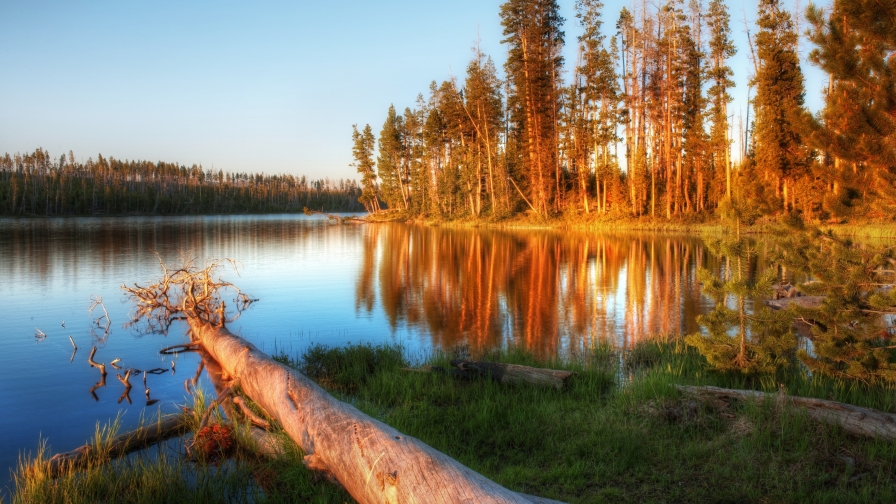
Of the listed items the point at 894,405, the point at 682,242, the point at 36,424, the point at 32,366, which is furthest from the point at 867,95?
the point at 682,242

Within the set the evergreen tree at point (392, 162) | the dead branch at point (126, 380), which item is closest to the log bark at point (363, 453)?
the dead branch at point (126, 380)

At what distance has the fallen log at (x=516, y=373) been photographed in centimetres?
671

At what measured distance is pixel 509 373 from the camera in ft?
23.0

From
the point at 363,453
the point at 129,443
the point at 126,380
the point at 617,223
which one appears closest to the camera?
the point at 363,453

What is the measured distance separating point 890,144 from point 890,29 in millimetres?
1126

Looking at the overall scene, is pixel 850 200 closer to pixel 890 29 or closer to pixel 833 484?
pixel 890 29

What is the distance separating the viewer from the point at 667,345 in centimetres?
866

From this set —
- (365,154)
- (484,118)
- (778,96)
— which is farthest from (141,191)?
(778,96)

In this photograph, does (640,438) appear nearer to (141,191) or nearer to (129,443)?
(129,443)

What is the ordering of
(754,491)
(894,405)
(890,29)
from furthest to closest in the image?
(890,29)
(894,405)
(754,491)

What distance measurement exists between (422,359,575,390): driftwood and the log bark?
94.8 inches

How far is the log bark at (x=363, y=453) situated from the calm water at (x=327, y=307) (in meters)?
2.84

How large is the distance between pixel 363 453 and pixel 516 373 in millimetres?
3529

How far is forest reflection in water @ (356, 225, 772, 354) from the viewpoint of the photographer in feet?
37.4
